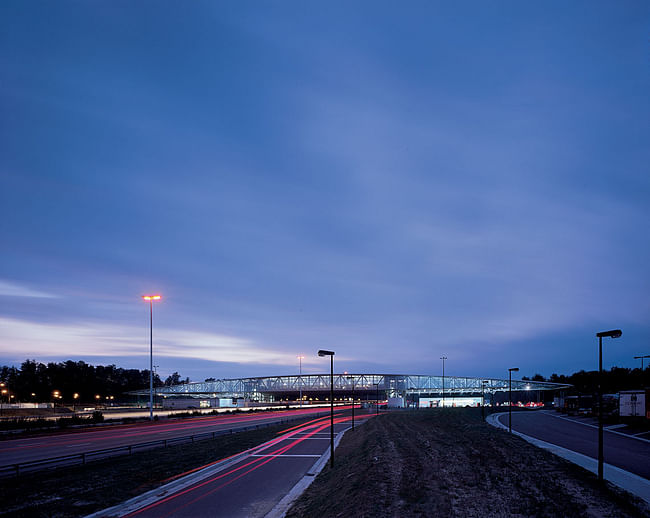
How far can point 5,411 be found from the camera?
90.9 meters

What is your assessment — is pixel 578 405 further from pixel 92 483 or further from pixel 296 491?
pixel 92 483

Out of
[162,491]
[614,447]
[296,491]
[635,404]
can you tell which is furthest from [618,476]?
[635,404]

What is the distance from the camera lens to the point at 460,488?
18172 millimetres

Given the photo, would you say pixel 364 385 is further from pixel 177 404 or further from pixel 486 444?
pixel 486 444

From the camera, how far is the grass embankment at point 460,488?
1532 cm

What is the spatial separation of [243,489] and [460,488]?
9.77 metres

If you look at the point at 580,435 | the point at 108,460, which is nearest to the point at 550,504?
the point at 108,460

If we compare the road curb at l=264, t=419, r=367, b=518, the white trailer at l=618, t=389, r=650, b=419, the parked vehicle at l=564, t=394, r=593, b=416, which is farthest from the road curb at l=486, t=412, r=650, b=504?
the parked vehicle at l=564, t=394, r=593, b=416

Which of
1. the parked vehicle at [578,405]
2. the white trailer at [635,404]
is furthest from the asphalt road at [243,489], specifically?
the parked vehicle at [578,405]

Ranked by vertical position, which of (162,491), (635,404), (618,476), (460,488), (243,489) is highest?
(460,488)

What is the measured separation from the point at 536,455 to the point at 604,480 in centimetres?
696

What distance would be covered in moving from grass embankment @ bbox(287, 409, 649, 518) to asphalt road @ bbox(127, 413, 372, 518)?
5.83ft

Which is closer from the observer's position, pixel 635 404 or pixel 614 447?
pixel 614 447

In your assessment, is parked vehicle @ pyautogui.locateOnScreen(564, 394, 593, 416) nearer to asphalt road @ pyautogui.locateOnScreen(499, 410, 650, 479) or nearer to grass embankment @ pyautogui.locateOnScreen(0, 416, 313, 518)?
asphalt road @ pyautogui.locateOnScreen(499, 410, 650, 479)
